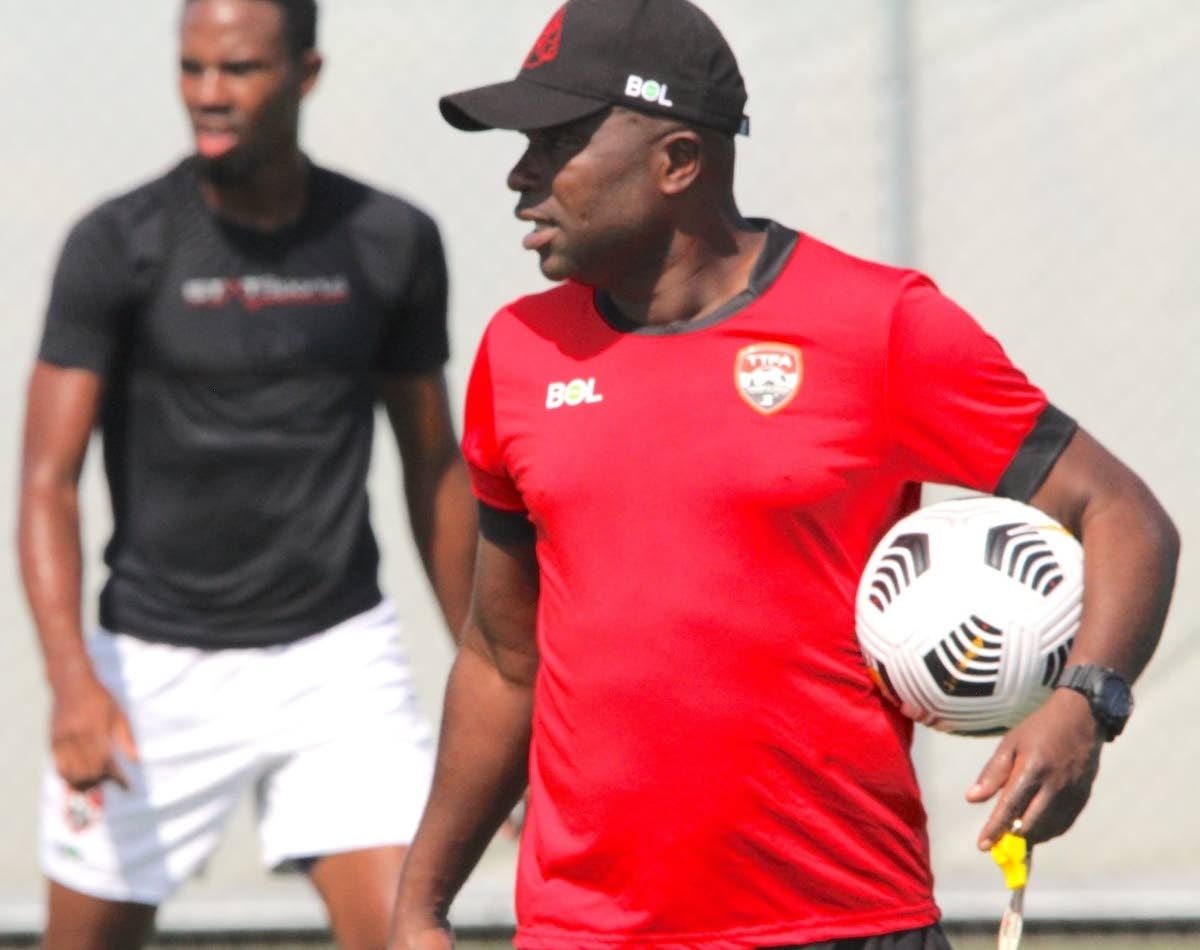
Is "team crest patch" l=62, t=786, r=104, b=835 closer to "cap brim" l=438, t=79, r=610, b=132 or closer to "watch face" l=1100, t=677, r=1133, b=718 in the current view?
"cap brim" l=438, t=79, r=610, b=132

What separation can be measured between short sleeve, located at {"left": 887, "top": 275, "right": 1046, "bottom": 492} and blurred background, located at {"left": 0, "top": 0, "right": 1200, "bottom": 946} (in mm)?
A: 3430

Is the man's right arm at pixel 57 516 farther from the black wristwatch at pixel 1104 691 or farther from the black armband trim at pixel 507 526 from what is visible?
the black wristwatch at pixel 1104 691

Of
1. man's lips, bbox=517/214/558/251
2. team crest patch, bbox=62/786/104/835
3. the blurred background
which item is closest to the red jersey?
man's lips, bbox=517/214/558/251

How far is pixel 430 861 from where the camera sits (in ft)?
11.0

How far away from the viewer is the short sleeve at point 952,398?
2934mm

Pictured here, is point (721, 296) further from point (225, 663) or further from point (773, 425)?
point (225, 663)

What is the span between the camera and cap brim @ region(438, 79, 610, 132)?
3043mm

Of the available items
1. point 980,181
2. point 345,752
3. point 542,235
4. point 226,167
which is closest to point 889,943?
point 542,235

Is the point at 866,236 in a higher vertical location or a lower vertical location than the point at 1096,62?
lower

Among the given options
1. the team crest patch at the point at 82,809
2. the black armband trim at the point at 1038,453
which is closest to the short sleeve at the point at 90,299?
the team crest patch at the point at 82,809

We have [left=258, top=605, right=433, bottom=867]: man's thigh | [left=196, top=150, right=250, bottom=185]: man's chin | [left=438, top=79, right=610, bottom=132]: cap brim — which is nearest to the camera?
[left=438, top=79, right=610, bottom=132]: cap brim

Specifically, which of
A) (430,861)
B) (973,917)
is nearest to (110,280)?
(430,861)

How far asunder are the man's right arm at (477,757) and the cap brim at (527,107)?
2.01ft

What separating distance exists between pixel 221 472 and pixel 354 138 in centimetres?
205
